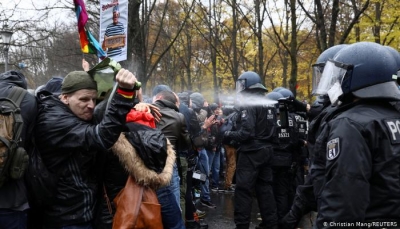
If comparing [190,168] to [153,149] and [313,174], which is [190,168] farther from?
[313,174]

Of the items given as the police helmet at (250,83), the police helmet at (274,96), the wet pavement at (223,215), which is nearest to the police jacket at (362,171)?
the police helmet at (250,83)

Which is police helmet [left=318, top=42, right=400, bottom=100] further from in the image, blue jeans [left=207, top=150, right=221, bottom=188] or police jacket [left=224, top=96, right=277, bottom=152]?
blue jeans [left=207, top=150, right=221, bottom=188]

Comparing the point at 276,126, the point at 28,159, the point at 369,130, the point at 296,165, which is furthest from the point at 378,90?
the point at 296,165

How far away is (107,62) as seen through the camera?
9.25 feet

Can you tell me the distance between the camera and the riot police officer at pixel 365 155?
6.89 feet

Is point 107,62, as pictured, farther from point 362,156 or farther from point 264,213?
point 264,213

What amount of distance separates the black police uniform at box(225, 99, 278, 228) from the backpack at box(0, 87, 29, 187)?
4099 mm

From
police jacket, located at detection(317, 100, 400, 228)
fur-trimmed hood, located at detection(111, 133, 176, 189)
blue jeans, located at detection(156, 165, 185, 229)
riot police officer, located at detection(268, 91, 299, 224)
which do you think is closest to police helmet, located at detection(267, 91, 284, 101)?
riot police officer, located at detection(268, 91, 299, 224)

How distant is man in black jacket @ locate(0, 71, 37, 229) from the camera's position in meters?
2.55

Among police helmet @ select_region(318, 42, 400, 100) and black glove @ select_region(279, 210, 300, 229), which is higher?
police helmet @ select_region(318, 42, 400, 100)

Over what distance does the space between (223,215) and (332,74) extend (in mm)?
5746

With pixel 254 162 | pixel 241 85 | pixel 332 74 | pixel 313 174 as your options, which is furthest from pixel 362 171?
pixel 241 85

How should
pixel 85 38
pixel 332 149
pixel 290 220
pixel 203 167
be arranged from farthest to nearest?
1. pixel 203 167
2. pixel 85 38
3. pixel 290 220
4. pixel 332 149

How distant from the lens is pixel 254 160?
6250 millimetres
